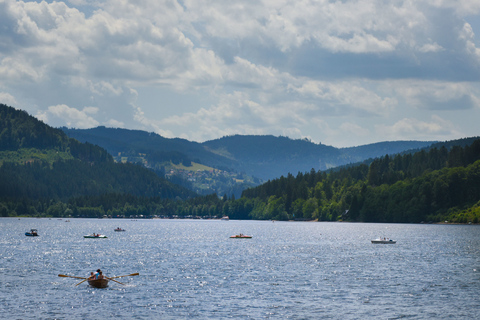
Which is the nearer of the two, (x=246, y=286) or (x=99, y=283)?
(x=99, y=283)

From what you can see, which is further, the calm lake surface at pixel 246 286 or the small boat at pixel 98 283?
the small boat at pixel 98 283

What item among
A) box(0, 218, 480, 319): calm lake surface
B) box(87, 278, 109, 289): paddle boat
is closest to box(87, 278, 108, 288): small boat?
box(87, 278, 109, 289): paddle boat

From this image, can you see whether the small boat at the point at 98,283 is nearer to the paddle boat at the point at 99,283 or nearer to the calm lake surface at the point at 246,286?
the paddle boat at the point at 99,283

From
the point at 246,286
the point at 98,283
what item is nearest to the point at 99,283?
the point at 98,283

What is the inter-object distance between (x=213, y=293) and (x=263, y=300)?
29.9 feet

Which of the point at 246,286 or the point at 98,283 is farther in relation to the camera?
the point at 246,286

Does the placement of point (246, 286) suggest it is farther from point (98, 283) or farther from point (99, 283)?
point (98, 283)

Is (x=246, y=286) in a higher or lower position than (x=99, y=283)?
lower

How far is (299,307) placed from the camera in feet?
236

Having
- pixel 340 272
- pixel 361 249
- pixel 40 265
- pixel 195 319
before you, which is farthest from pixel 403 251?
pixel 195 319

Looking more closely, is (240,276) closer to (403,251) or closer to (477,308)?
(477,308)

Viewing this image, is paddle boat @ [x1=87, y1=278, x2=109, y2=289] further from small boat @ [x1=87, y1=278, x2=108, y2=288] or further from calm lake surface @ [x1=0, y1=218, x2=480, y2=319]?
calm lake surface @ [x1=0, y1=218, x2=480, y2=319]

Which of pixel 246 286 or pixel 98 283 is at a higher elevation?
pixel 98 283

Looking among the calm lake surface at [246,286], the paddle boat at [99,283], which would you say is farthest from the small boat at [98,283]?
the calm lake surface at [246,286]
